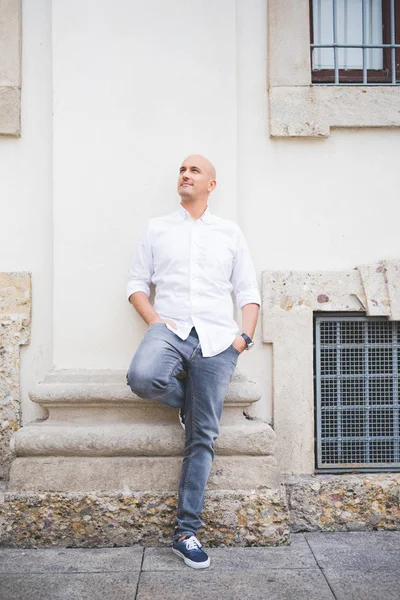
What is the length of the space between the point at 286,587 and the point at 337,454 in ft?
3.70

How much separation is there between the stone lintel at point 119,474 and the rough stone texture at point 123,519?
1.9 inches

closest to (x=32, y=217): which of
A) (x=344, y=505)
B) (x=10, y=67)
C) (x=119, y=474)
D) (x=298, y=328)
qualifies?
(x=10, y=67)

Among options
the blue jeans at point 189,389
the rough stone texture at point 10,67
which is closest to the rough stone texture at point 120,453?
the blue jeans at point 189,389

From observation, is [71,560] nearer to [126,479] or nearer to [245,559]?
[126,479]

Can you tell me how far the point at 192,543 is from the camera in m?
3.06

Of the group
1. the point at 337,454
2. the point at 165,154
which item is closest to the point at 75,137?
the point at 165,154

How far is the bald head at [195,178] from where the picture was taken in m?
3.42

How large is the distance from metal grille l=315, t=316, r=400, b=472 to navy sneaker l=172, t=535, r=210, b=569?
104 centimetres

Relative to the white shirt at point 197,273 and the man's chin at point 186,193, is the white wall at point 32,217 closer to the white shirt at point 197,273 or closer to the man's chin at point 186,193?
the white shirt at point 197,273

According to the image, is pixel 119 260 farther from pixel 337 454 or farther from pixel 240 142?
pixel 337 454

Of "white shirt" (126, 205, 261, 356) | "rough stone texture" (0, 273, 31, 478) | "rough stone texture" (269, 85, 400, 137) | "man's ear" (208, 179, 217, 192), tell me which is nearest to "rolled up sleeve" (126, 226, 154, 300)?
"white shirt" (126, 205, 261, 356)

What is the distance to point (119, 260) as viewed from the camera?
11.9 feet

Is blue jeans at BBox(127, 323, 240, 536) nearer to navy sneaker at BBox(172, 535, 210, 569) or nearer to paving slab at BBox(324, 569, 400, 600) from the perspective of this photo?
navy sneaker at BBox(172, 535, 210, 569)

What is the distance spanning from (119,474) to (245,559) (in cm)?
82
